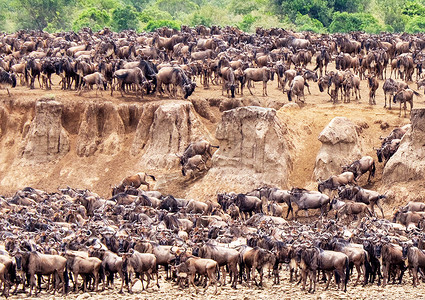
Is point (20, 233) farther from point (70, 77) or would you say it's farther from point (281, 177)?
point (70, 77)

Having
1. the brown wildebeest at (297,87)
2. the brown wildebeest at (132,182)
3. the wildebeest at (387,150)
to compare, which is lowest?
the brown wildebeest at (132,182)

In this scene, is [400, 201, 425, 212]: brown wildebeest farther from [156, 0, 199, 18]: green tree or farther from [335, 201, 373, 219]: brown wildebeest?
[156, 0, 199, 18]: green tree

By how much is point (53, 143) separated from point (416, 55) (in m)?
22.9

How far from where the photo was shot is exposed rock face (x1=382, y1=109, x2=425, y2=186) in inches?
1467

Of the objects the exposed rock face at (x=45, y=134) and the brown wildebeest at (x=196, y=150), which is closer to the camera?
the brown wildebeest at (x=196, y=150)

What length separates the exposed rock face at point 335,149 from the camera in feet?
129

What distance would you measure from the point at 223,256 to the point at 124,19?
63.9m

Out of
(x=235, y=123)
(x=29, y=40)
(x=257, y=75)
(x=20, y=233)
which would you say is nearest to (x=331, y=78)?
(x=257, y=75)

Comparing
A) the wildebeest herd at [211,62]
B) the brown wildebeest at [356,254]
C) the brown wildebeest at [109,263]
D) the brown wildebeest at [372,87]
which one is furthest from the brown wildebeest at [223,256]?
the brown wildebeest at [372,87]

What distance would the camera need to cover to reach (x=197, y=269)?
2583 centimetres

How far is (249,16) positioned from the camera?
283 ft

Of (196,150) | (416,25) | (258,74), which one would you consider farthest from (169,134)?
(416,25)

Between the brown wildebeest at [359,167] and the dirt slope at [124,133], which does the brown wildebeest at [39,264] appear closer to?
the dirt slope at [124,133]

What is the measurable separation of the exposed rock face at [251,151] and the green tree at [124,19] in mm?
48396
